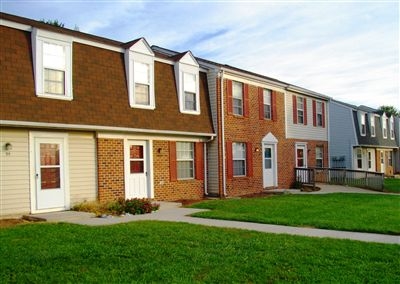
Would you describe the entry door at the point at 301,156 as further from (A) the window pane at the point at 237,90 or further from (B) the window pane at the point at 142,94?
(B) the window pane at the point at 142,94

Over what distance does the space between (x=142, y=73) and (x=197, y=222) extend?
6540 millimetres

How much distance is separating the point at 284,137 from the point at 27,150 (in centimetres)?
1440

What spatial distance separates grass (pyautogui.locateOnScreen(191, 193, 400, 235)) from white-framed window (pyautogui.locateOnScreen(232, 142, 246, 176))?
14.7 feet

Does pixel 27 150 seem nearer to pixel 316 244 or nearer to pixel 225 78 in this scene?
pixel 316 244

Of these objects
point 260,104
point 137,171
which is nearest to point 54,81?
point 137,171

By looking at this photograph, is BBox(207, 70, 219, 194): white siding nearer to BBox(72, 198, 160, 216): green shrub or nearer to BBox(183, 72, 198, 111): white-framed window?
BBox(183, 72, 198, 111): white-framed window

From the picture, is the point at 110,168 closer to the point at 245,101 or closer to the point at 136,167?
the point at 136,167

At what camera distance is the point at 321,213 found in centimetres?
1173

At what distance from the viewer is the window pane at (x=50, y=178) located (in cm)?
1170

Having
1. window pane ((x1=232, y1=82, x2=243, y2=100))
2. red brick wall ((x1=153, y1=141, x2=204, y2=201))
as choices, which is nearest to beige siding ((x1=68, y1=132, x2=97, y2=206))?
red brick wall ((x1=153, y1=141, x2=204, y2=201))

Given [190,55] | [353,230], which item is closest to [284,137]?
[190,55]

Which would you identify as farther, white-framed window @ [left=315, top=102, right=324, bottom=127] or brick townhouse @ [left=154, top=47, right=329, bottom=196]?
white-framed window @ [left=315, top=102, right=324, bottom=127]

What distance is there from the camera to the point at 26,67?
1145cm

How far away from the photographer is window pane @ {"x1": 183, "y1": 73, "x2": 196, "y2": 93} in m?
16.6
